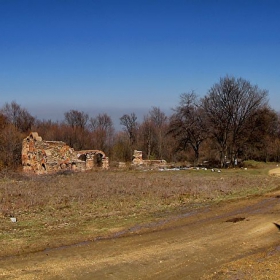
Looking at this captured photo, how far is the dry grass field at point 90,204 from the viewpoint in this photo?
1088 cm

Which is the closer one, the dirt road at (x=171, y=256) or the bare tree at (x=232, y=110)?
the dirt road at (x=171, y=256)

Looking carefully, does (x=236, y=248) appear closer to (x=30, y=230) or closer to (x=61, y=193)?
(x=30, y=230)

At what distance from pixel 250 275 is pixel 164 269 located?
6.21 ft

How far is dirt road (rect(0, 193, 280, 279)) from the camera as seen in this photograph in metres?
7.84

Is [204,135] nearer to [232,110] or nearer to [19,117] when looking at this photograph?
[232,110]

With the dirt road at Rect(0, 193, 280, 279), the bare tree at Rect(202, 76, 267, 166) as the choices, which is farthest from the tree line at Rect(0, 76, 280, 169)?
the dirt road at Rect(0, 193, 280, 279)

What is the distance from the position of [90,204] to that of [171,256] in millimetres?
7187

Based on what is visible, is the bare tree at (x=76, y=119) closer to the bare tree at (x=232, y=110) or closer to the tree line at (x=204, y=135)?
the tree line at (x=204, y=135)

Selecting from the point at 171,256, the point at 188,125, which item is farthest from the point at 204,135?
the point at 171,256

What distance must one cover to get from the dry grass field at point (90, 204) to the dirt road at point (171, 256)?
0.93m

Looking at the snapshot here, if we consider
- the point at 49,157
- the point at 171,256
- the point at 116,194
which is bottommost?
the point at 171,256

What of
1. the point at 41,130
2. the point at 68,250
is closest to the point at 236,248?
the point at 68,250

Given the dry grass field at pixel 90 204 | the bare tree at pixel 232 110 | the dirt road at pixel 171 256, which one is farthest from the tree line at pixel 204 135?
the dirt road at pixel 171 256

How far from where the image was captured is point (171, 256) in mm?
8953
